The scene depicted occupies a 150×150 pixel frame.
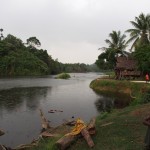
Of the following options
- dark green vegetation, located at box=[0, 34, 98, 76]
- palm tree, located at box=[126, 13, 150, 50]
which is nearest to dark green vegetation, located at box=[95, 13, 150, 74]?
palm tree, located at box=[126, 13, 150, 50]

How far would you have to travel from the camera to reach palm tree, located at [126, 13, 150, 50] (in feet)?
188

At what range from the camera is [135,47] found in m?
57.5

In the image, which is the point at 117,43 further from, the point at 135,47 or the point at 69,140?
the point at 69,140

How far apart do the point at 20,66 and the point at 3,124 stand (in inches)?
4344

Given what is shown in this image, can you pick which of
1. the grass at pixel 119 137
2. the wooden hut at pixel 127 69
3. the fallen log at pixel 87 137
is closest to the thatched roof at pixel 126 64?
the wooden hut at pixel 127 69

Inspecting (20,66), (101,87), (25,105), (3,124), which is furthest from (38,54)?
(3,124)

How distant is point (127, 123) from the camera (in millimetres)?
15805

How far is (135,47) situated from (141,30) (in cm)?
388

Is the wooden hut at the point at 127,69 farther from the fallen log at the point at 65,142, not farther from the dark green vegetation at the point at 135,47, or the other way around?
the fallen log at the point at 65,142

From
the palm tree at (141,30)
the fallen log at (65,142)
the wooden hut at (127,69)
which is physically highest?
the palm tree at (141,30)

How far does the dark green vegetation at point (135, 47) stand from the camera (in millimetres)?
50562

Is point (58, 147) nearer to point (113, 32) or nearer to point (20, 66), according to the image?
point (113, 32)

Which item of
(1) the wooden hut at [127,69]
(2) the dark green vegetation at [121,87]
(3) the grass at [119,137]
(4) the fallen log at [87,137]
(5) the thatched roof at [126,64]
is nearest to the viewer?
(3) the grass at [119,137]

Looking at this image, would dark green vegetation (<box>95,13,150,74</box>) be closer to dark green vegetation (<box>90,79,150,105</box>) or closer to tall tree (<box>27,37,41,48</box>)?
dark green vegetation (<box>90,79,150,105</box>)
